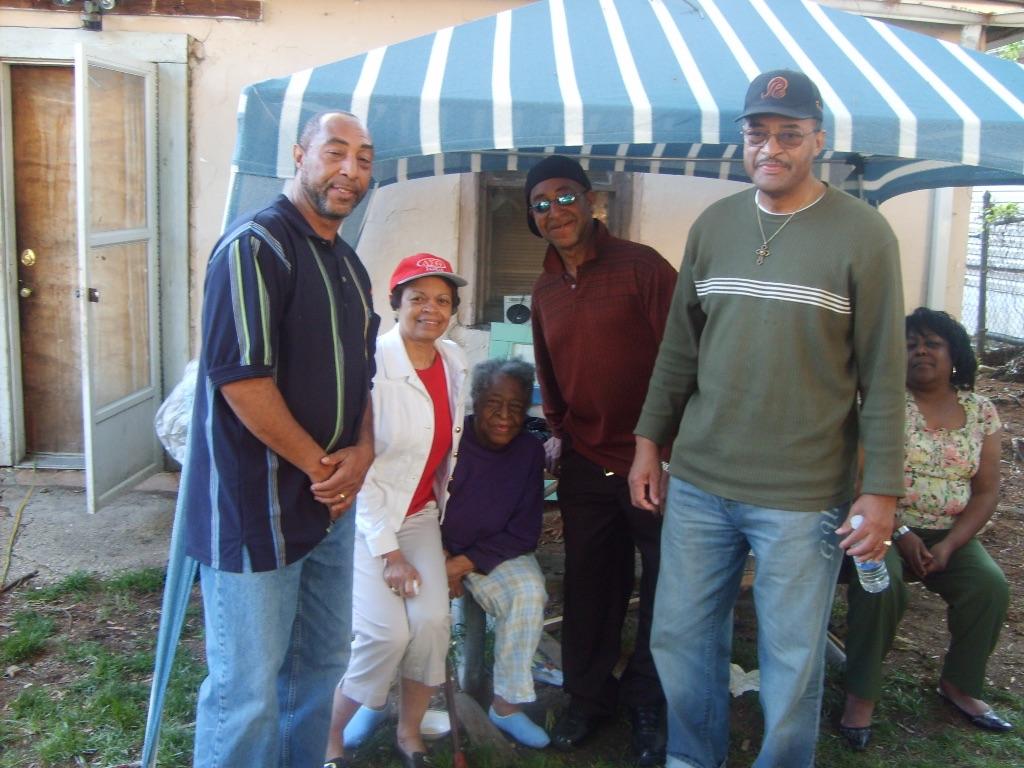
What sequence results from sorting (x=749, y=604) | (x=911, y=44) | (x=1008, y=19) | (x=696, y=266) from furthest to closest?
(x=1008, y=19), (x=749, y=604), (x=911, y=44), (x=696, y=266)

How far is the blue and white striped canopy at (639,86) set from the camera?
268cm

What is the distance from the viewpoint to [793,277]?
226cm

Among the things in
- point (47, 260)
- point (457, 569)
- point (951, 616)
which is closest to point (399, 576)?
point (457, 569)

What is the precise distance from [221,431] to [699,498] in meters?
1.25

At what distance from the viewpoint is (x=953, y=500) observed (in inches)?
131

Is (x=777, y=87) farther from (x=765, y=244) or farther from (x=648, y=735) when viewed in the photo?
(x=648, y=735)

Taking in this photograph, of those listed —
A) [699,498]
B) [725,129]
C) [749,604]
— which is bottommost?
[749,604]

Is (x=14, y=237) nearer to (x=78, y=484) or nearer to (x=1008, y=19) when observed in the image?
(x=78, y=484)

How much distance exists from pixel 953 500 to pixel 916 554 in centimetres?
25

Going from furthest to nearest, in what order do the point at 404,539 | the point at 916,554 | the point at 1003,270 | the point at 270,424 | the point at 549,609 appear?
the point at 1003,270 < the point at 549,609 < the point at 916,554 < the point at 404,539 < the point at 270,424

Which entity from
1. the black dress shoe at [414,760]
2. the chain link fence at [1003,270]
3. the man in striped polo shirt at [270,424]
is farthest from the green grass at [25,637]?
the chain link fence at [1003,270]

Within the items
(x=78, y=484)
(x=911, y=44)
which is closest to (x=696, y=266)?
(x=911, y=44)

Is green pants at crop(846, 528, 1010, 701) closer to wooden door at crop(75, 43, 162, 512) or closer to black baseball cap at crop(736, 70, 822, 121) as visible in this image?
black baseball cap at crop(736, 70, 822, 121)

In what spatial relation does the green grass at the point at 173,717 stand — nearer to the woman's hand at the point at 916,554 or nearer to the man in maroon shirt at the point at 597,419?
→ the man in maroon shirt at the point at 597,419
